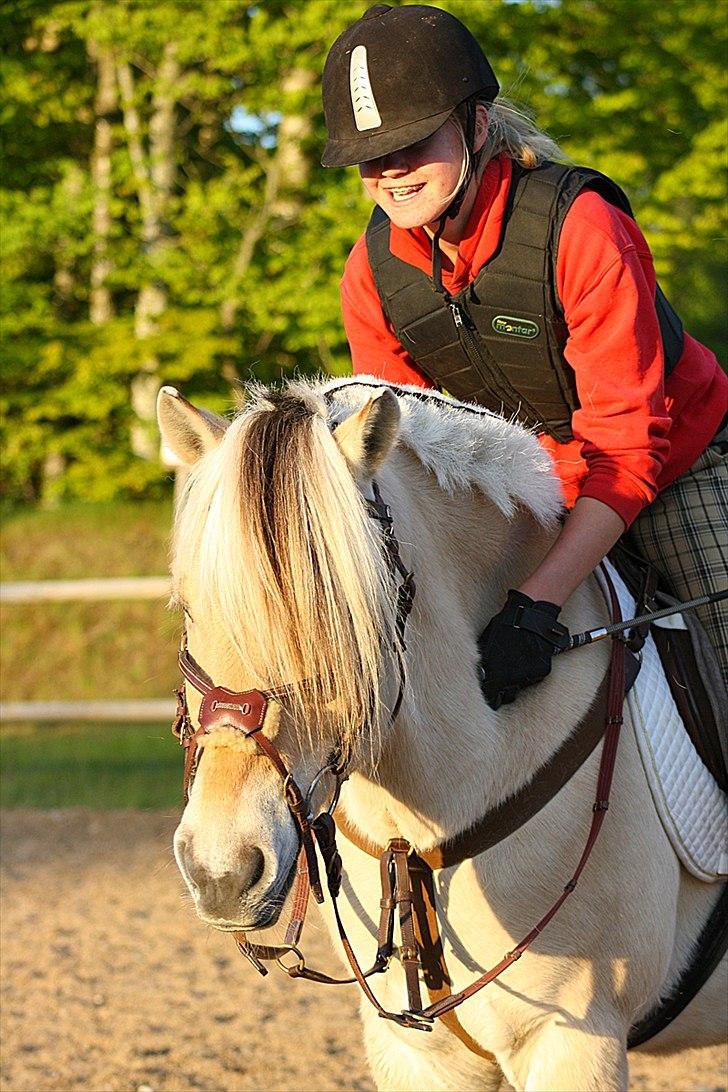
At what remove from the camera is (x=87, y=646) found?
12305 mm

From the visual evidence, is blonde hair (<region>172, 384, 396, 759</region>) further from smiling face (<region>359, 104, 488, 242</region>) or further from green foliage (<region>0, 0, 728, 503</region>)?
green foliage (<region>0, 0, 728, 503</region>)

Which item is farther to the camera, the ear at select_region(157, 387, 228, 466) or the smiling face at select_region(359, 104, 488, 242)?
the smiling face at select_region(359, 104, 488, 242)

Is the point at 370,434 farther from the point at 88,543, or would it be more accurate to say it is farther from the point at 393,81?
the point at 88,543

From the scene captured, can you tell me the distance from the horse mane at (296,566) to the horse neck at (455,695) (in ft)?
0.73

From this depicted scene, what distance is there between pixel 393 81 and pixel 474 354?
0.61m

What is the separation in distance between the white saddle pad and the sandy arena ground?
4.97ft

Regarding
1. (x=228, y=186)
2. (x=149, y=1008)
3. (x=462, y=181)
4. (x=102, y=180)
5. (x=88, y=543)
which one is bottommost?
(x=88, y=543)

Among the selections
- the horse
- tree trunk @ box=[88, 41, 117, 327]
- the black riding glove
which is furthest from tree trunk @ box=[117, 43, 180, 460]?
the black riding glove

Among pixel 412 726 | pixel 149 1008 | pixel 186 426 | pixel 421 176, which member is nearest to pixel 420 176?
pixel 421 176

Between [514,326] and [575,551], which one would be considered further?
[514,326]

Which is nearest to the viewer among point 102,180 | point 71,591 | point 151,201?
point 71,591

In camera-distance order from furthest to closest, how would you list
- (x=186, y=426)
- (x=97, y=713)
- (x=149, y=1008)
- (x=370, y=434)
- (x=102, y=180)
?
(x=102, y=180)
(x=97, y=713)
(x=149, y=1008)
(x=186, y=426)
(x=370, y=434)

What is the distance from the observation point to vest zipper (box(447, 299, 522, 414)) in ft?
8.96

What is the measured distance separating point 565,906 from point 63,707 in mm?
7155
